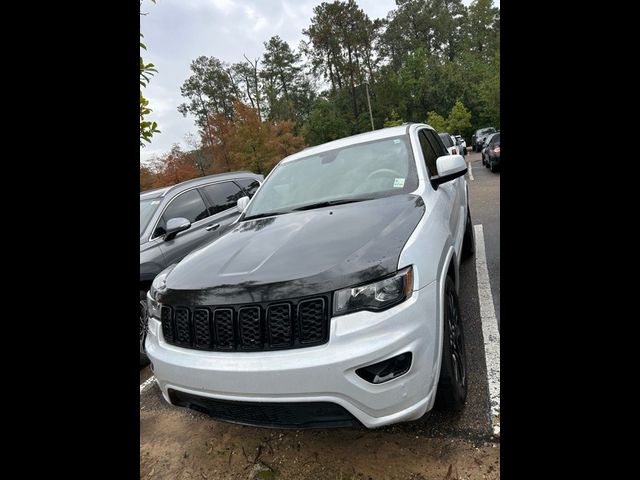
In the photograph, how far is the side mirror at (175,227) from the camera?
4430mm

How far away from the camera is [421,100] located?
47938 millimetres

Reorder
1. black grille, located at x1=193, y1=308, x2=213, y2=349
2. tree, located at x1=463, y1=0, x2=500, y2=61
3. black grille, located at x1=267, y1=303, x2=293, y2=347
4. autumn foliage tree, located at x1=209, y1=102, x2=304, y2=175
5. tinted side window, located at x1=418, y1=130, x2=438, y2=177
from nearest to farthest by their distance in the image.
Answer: black grille, located at x1=267, y1=303, x2=293, y2=347, black grille, located at x1=193, y1=308, x2=213, y2=349, tinted side window, located at x1=418, y1=130, x2=438, y2=177, autumn foliage tree, located at x1=209, y1=102, x2=304, y2=175, tree, located at x1=463, y1=0, x2=500, y2=61

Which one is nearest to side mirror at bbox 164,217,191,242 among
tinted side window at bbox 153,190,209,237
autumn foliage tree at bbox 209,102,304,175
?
tinted side window at bbox 153,190,209,237

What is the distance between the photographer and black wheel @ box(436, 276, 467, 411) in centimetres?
195

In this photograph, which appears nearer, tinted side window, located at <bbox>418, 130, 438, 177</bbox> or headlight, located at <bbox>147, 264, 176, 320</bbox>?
headlight, located at <bbox>147, 264, 176, 320</bbox>

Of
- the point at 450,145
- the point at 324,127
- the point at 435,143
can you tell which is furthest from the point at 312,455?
the point at 324,127

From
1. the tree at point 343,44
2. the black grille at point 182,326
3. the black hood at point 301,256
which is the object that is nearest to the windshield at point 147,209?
the black hood at point 301,256

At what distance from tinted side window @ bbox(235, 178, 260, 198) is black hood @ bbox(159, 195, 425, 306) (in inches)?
153

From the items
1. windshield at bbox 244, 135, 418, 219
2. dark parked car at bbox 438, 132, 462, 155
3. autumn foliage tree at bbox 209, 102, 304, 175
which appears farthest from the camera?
autumn foliage tree at bbox 209, 102, 304, 175

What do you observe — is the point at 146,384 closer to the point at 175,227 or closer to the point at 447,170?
the point at 175,227

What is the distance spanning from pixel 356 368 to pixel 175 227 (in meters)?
3.44

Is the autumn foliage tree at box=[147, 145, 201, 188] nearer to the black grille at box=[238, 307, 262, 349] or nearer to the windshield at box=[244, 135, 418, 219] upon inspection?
the windshield at box=[244, 135, 418, 219]

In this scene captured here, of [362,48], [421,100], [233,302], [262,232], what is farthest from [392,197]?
[362,48]
